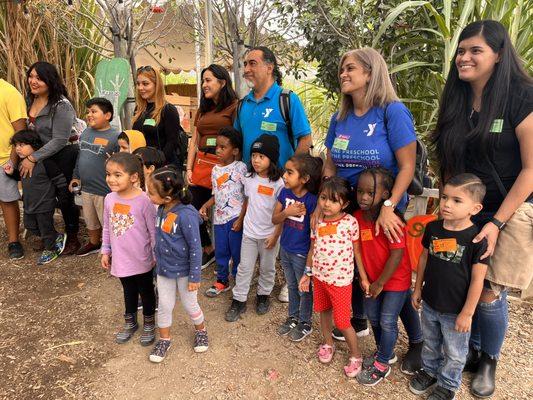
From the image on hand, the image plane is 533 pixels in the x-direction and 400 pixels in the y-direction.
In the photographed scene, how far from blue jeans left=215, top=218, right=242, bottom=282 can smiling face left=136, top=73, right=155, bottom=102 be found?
136 centimetres

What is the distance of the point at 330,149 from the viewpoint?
7.80 ft

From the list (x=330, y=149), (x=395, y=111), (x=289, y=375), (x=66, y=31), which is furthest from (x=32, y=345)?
(x=66, y=31)

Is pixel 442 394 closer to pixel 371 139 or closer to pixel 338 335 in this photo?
pixel 338 335

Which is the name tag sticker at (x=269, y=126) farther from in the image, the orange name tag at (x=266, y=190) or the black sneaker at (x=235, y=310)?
the black sneaker at (x=235, y=310)

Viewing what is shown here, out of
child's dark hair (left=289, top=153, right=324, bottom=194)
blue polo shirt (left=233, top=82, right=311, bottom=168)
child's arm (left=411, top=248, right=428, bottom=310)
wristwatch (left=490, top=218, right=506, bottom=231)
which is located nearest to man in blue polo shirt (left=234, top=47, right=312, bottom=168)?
blue polo shirt (left=233, top=82, right=311, bottom=168)

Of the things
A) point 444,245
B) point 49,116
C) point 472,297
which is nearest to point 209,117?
point 49,116

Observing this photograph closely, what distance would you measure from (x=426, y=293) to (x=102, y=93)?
4327mm

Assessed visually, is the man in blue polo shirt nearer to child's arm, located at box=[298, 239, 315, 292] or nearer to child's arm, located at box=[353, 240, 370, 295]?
child's arm, located at box=[298, 239, 315, 292]

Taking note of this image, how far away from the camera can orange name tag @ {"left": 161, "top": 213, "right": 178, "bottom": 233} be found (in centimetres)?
234

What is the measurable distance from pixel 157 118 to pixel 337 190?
199cm

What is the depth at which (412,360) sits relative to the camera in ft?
7.79

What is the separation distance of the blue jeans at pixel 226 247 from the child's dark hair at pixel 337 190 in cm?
108

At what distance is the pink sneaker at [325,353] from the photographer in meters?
2.44

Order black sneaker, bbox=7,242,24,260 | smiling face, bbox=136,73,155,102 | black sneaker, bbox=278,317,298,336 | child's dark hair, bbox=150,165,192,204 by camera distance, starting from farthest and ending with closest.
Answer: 1. black sneaker, bbox=7,242,24,260
2. smiling face, bbox=136,73,155,102
3. black sneaker, bbox=278,317,298,336
4. child's dark hair, bbox=150,165,192,204
